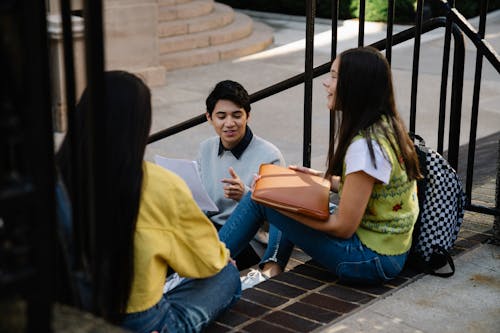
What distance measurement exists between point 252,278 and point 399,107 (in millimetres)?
5570

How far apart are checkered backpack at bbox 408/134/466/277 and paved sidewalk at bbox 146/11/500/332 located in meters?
0.09

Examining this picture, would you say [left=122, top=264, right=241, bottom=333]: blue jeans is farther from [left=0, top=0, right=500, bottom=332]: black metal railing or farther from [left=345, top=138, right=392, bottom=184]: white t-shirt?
[left=0, top=0, right=500, bottom=332]: black metal railing

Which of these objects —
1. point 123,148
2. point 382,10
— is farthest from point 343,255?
point 382,10

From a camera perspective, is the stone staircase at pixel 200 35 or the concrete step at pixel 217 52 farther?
the stone staircase at pixel 200 35

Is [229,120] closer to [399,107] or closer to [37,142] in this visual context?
[37,142]

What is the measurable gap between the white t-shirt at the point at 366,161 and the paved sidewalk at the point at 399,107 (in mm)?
514

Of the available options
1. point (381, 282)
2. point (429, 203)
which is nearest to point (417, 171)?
point (429, 203)

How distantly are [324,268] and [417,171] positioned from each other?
671 millimetres

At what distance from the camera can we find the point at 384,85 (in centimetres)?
359

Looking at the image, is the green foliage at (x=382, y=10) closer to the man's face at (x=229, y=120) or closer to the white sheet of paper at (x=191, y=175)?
the man's face at (x=229, y=120)

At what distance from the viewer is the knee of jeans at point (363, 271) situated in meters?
3.69

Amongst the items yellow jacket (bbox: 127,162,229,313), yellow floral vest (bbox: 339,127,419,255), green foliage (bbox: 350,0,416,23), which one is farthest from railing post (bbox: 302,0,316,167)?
green foliage (bbox: 350,0,416,23)

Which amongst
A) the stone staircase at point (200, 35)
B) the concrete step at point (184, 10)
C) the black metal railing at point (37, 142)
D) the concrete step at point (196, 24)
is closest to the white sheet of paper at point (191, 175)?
the black metal railing at point (37, 142)

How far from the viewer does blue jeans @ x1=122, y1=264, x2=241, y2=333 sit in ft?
10.4
